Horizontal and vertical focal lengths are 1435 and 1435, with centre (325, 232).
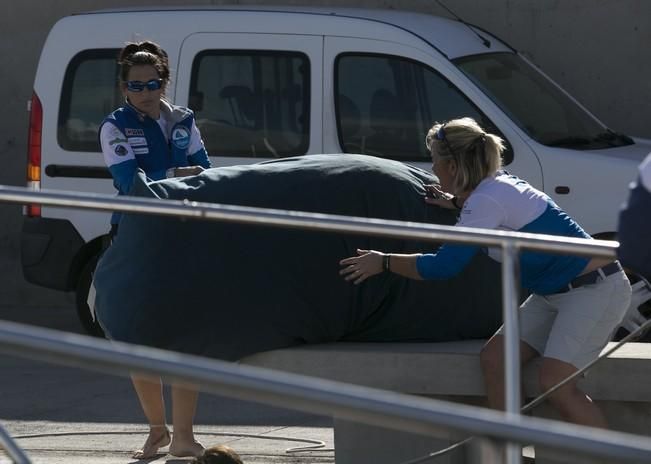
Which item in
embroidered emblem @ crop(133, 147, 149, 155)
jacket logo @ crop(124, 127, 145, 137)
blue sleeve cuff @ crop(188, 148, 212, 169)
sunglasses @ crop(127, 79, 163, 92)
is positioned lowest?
blue sleeve cuff @ crop(188, 148, 212, 169)

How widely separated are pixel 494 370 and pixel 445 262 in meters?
0.38

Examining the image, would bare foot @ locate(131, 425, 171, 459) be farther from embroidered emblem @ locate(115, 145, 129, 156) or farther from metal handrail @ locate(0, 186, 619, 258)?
metal handrail @ locate(0, 186, 619, 258)

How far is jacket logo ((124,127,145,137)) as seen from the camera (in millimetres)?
5590

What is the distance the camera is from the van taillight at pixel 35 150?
8.18 metres

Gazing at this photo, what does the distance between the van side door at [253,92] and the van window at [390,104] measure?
0.15 m

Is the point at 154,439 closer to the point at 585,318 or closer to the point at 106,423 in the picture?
the point at 106,423

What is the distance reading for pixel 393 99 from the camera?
25.7ft

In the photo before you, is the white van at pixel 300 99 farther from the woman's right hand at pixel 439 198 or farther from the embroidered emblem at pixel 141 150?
the woman's right hand at pixel 439 198

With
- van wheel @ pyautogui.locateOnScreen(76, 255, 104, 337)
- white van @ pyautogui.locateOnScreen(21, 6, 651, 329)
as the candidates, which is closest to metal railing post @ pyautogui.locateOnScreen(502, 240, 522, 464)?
white van @ pyautogui.locateOnScreen(21, 6, 651, 329)

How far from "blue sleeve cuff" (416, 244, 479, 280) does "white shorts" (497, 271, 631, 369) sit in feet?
1.08

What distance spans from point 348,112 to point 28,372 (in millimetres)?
2226

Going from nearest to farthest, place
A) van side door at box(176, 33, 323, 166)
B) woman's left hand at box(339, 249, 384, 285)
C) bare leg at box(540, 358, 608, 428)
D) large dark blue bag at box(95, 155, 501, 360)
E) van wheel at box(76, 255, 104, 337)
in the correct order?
bare leg at box(540, 358, 608, 428), woman's left hand at box(339, 249, 384, 285), large dark blue bag at box(95, 155, 501, 360), van side door at box(176, 33, 323, 166), van wheel at box(76, 255, 104, 337)

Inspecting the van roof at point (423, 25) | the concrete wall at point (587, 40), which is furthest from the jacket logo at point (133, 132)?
the concrete wall at point (587, 40)

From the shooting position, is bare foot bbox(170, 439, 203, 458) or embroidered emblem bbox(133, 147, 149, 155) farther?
embroidered emblem bbox(133, 147, 149, 155)
